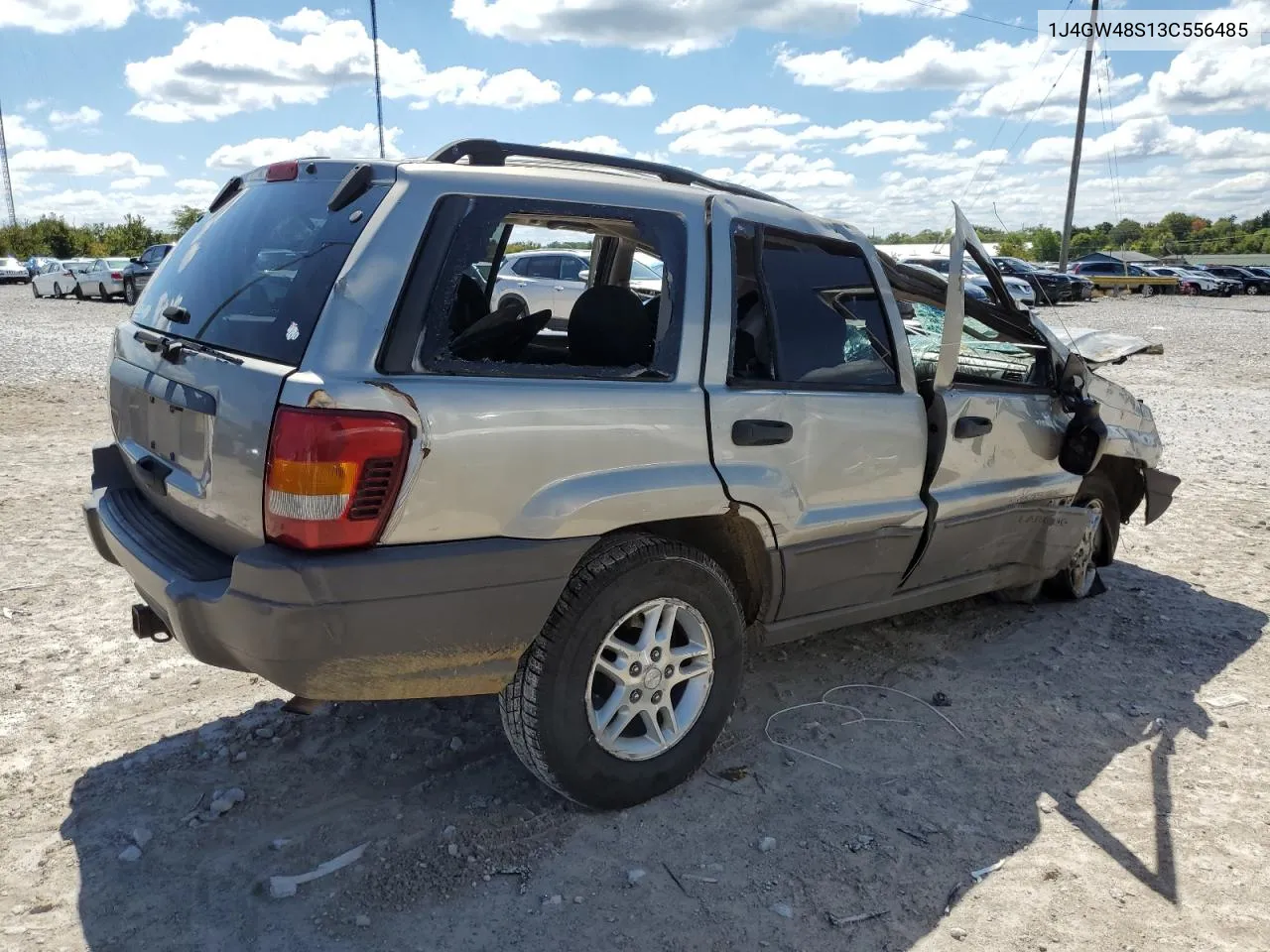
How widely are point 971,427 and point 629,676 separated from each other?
1.79m

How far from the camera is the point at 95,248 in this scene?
64.6 meters

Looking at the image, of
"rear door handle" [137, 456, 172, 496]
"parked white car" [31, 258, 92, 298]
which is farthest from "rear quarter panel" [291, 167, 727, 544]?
"parked white car" [31, 258, 92, 298]

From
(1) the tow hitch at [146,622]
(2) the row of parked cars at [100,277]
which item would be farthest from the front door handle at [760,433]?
(2) the row of parked cars at [100,277]

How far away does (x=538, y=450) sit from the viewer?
2760 millimetres

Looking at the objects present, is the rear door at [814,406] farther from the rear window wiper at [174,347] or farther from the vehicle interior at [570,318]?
the rear window wiper at [174,347]

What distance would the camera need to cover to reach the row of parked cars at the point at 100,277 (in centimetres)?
2544

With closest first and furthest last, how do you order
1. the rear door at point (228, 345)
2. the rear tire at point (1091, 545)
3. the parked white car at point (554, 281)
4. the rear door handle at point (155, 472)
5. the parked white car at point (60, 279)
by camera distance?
the rear door at point (228, 345)
the rear door handle at point (155, 472)
the parked white car at point (554, 281)
the rear tire at point (1091, 545)
the parked white car at point (60, 279)

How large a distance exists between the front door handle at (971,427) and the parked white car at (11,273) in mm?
51430

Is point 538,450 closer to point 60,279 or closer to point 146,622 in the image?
point 146,622

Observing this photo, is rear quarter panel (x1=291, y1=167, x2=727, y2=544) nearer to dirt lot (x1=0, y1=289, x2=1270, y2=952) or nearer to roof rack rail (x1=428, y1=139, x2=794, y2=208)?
roof rack rail (x1=428, y1=139, x2=794, y2=208)

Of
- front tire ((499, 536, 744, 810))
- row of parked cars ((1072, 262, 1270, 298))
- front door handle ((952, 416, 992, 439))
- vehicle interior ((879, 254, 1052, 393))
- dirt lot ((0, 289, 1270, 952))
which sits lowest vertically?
row of parked cars ((1072, 262, 1270, 298))

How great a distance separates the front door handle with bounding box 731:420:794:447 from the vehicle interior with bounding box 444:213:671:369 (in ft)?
1.20

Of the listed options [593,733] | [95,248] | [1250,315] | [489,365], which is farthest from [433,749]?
[95,248]

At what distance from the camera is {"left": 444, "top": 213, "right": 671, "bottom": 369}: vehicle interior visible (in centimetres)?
298
